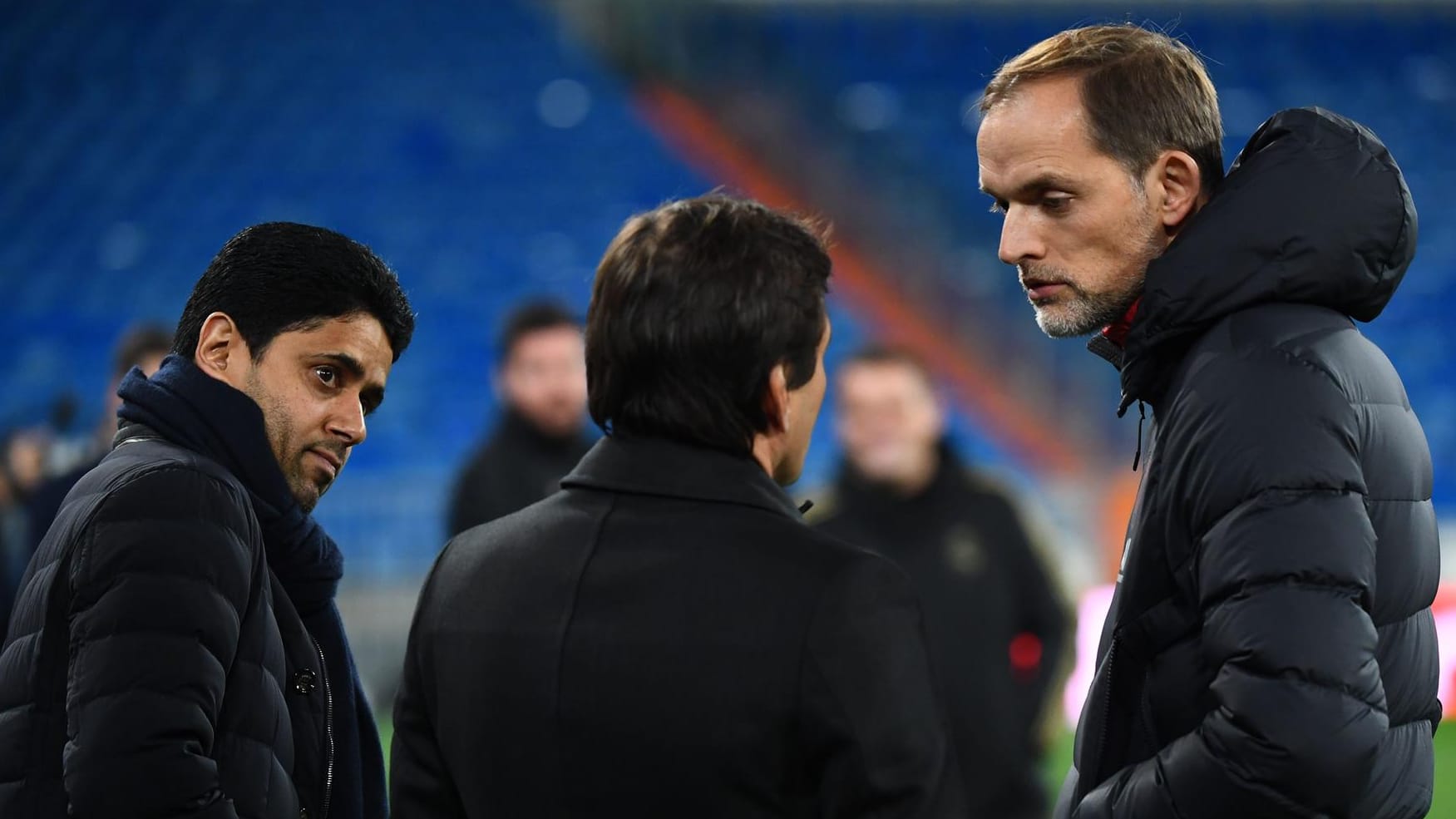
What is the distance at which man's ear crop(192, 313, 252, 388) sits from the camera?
2299mm

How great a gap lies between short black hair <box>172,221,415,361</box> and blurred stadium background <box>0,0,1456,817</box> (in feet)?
29.0

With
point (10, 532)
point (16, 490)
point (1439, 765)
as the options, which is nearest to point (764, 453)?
point (10, 532)

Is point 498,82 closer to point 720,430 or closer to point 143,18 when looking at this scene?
point 143,18

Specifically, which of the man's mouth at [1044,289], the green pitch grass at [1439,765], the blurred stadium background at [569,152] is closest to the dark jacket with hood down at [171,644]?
the man's mouth at [1044,289]

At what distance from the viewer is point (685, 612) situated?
1692mm

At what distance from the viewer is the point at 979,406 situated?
480 inches

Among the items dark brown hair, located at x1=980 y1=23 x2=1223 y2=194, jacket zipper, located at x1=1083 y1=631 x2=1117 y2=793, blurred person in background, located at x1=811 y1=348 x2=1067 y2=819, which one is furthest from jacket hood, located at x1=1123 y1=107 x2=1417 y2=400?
blurred person in background, located at x1=811 y1=348 x2=1067 y2=819

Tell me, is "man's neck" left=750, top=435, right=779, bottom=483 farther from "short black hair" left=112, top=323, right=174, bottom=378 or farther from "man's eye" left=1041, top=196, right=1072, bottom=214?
"short black hair" left=112, top=323, right=174, bottom=378

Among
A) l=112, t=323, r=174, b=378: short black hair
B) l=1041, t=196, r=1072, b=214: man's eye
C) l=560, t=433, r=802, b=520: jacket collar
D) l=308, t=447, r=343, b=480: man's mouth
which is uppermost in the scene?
l=112, t=323, r=174, b=378: short black hair

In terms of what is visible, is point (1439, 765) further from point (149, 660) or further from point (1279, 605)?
point (149, 660)

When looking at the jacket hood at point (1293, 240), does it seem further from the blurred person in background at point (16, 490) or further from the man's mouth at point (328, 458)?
the blurred person in background at point (16, 490)

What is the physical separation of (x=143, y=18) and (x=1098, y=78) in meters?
12.0

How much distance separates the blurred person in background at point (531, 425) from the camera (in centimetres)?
523

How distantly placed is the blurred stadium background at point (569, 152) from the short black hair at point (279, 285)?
8852 mm
